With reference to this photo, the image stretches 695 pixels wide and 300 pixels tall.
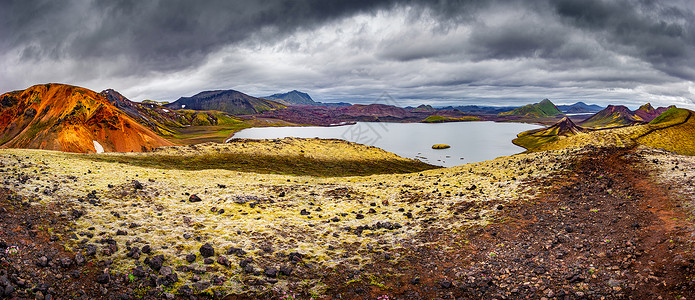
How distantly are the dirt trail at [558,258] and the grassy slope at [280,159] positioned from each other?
41401mm

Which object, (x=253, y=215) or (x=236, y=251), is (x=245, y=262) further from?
(x=253, y=215)

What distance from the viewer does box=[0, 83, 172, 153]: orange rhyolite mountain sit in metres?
84.6

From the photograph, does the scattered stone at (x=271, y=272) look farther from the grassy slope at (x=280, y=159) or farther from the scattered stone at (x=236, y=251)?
the grassy slope at (x=280, y=159)

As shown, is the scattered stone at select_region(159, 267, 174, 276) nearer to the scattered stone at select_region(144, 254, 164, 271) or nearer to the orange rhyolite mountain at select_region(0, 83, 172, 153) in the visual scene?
the scattered stone at select_region(144, 254, 164, 271)

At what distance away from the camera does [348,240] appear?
599 inches

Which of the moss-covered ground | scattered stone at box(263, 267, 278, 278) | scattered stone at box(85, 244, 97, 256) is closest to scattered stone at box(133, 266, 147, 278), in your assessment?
the moss-covered ground

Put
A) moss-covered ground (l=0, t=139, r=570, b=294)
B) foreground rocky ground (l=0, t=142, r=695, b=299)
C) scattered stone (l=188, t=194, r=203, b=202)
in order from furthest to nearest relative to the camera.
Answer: scattered stone (l=188, t=194, r=203, b=202) → moss-covered ground (l=0, t=139, r=570, b=294) → foreground rocky ground (l=0, t=142, r=695, b=299)

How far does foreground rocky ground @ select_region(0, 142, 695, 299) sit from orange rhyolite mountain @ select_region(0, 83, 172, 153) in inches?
3218

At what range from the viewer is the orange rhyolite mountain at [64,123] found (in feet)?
277

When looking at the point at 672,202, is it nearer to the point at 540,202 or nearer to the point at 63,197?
the point at 540,202

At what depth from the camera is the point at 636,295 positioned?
8.59m

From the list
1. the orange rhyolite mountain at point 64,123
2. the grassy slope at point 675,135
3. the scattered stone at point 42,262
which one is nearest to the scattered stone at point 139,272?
the scattered stone at point 42,262

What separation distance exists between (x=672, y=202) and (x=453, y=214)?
1061cm

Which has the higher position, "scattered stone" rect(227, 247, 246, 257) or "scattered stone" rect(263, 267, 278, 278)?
"scattered stone" rect(227, 247, 246, 257)
